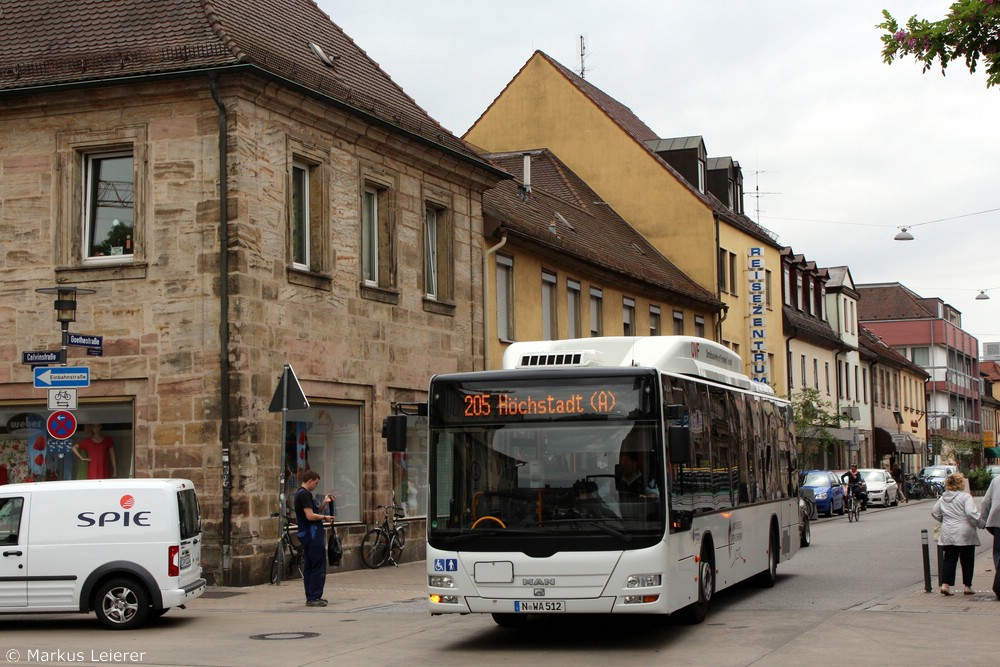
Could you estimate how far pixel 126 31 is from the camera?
72.4ft

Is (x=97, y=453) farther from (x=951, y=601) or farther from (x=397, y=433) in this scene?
(x=951, y=601)

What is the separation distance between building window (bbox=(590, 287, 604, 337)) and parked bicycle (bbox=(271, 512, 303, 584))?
16.6 meters

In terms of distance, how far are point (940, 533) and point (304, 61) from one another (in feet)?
42.8

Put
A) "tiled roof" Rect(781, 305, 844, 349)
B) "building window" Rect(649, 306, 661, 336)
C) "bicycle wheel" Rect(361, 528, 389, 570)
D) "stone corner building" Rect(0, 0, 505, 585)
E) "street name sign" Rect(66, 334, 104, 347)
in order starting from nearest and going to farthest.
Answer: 1. "street name sign" Rect(66, 334, 104, 347)
2. "stone corner building" Rect(0, 0, 505, 585)
3. "bicycle wheel" Rect(361, 528, 389, 570)
4. "building window" Rect(649, 306, 661, 336)
5. "tiled roof" Rect(781, 305, 844, 349)

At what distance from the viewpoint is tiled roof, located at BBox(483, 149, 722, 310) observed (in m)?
33.0

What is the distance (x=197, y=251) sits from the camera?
2069 cm

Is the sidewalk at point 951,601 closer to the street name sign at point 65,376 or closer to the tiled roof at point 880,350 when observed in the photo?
the street name sign at point 65,376

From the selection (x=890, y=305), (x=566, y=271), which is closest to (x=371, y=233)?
(x=566, y=271)

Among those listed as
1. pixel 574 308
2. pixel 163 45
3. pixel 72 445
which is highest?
pixel 163 45

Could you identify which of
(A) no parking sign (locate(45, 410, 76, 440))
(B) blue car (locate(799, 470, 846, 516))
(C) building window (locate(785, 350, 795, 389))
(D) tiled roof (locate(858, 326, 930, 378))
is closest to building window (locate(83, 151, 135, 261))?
(A) no parking sign (locate(45, 410, 76, 440))

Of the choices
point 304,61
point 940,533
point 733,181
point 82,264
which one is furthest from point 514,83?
point 940,533

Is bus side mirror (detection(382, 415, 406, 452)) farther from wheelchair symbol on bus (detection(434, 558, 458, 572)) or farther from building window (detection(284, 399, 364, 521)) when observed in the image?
building window (detection(284, 399, 364, 521))

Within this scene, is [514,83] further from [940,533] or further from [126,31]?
[940,533]

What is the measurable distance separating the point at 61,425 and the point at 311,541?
11.9 feet
